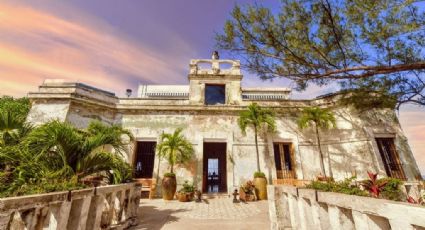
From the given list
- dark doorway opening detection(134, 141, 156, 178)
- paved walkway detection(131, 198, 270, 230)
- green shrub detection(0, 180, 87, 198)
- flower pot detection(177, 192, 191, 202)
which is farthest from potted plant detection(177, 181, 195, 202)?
green shrub detection(0, 180, 87, 198)

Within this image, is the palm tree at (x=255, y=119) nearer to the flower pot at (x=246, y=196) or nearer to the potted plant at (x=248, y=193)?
the potted plant at (x=248, y=193)

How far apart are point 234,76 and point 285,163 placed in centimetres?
557

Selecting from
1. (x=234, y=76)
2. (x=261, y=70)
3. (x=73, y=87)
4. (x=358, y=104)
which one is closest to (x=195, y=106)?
(x=234, y=76)

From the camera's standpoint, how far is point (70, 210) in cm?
245

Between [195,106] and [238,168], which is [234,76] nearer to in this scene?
[195,106]

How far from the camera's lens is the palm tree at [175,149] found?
8289mm

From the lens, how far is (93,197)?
9.63ft

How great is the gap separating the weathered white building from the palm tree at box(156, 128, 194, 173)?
1.49 ft

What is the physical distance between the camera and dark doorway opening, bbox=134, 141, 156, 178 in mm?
9469

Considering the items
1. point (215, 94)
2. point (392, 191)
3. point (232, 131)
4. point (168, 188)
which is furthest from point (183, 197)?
point (392, 191)

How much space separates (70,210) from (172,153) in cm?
583

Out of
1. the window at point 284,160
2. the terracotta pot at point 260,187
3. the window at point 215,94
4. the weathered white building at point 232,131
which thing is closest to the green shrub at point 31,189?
the weathered white building at point 232,131

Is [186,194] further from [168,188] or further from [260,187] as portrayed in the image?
[260,187]

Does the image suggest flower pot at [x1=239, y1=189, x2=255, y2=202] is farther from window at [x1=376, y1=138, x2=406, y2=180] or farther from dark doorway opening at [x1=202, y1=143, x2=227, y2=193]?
window at [x1=376, y1=138, x2=406, y2=180]
